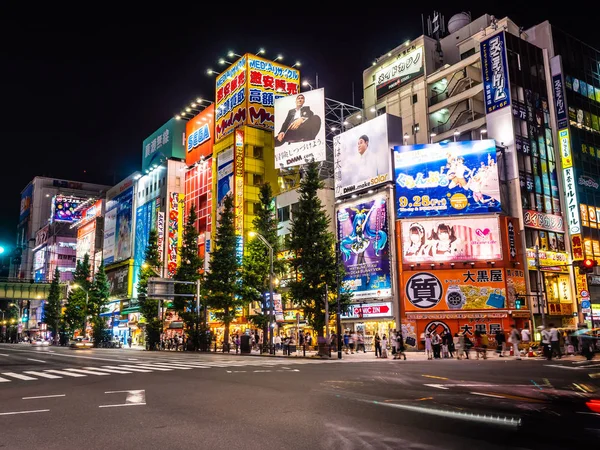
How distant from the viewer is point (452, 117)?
51.3m

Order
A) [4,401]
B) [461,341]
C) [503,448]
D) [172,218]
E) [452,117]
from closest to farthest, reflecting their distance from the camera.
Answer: [503,448], [4,401], [461,341], [452,117], [172,218]

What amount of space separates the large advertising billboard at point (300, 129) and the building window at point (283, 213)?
15.5ft

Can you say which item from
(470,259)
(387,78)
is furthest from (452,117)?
(470,259)

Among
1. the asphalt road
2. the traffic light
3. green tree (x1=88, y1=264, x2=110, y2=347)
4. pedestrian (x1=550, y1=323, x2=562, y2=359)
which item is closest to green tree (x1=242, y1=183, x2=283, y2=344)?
pedestrian (x1=550, y1=323, x2=562, y2=359)

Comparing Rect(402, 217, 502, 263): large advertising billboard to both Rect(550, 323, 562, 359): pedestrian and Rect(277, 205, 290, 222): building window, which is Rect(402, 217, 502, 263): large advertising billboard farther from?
Rect(277, 205, 290, 222): building window

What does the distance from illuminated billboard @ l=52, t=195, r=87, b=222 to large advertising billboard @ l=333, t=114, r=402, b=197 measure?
9949cm

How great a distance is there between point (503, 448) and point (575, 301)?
4418cm

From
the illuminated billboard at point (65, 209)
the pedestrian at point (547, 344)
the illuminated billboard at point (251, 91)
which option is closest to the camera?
the pedestrian at point (547, 344)

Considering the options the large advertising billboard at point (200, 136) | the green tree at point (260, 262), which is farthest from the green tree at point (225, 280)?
the large advertising billboard at point (200, 136)

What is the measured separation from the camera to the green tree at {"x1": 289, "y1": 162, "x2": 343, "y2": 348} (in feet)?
114

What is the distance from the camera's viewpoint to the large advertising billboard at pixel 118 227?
280 ft

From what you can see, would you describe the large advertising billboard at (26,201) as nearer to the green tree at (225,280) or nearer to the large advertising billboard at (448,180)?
the green tree at (225,280)

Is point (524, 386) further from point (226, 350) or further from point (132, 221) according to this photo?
point (132, 221)

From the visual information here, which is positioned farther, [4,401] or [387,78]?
[387,78]
